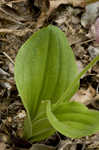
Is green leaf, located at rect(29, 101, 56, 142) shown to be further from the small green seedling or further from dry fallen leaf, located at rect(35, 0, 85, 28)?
dry fallen leaf, located at rect(35, 0, 85, 28)

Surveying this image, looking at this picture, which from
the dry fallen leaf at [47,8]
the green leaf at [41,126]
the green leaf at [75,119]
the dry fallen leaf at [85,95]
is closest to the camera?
the green leaf at [75,119]

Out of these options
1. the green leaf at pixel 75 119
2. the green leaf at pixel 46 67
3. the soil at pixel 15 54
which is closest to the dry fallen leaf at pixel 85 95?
the soil at pixel 15 54

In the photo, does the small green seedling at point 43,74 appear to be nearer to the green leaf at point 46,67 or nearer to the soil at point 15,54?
the green leaf at point 46,67

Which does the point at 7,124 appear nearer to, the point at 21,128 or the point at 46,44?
the point at 21,128

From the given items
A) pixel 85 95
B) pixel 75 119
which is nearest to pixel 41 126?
pixel 75 119

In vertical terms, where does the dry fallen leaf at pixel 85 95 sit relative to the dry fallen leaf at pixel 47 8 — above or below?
below

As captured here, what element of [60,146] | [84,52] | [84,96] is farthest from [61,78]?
[84,52]
